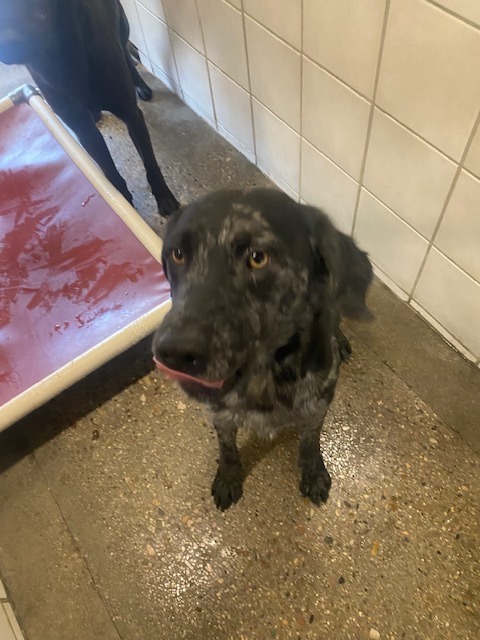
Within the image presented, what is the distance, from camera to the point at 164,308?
5.60ft

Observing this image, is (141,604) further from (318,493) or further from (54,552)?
(318,493)

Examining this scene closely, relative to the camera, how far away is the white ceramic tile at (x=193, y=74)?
2.28 metres

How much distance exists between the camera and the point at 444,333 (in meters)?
1.82

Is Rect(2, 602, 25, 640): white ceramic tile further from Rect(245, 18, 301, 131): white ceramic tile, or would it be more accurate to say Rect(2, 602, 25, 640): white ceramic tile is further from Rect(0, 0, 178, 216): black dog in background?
Rect(245, 18, 301, 131): white ceramic tile

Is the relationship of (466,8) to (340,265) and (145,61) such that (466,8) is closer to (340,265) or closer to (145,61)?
(340,265)

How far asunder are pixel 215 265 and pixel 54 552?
3.71 feet

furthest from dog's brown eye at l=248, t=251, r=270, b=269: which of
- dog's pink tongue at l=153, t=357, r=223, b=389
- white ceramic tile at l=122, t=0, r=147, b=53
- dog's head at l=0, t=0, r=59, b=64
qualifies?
white ceramic tile at l=122, t=0, r=147, b=53

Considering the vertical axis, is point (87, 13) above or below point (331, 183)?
above

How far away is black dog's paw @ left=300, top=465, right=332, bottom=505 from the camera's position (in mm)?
1559

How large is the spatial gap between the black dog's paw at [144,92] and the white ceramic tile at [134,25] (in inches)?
8.4

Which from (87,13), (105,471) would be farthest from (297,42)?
(105,471)

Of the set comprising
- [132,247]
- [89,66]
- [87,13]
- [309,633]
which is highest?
[87,13]

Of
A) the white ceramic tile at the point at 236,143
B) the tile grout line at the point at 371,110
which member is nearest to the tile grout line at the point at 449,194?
the tile grout line at the point at 371,110

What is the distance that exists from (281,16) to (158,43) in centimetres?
107
